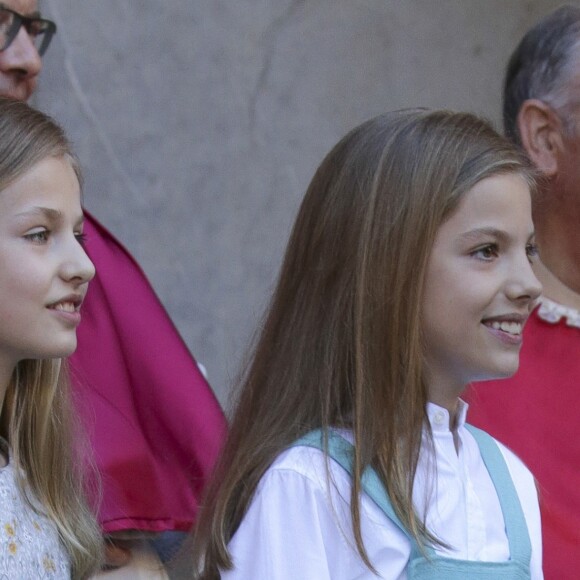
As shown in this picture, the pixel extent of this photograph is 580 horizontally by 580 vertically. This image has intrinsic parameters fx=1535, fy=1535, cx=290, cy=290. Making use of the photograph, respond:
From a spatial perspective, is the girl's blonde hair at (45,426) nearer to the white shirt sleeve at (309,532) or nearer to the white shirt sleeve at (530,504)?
the white shirt sleeve at (309,532)

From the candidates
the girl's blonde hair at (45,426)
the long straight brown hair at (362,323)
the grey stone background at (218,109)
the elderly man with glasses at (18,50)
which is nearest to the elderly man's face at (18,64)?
the elderly man with glasses at (18,50)

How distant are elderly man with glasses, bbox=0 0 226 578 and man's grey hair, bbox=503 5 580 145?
88 cm

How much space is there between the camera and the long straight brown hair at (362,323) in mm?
2309

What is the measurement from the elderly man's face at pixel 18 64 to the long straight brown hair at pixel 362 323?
791 mm

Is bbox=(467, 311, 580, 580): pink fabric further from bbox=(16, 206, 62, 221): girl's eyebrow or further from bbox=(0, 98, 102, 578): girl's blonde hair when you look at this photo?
bbox=(16, 206, 62, 221): girl's eyebrow

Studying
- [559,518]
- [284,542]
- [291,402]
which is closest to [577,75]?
[559,518]

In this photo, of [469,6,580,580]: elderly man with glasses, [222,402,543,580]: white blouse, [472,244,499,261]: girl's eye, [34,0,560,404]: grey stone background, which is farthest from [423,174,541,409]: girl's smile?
[34,0,560,404]: grey stone background

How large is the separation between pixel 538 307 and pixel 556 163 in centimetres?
30

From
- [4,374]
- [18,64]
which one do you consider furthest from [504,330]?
[18,64]

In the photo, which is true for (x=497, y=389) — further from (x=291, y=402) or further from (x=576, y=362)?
(x=291, y=402)

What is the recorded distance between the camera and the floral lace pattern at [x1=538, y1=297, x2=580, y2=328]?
312 cm

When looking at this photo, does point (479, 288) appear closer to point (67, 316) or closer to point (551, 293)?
point (67, 316)

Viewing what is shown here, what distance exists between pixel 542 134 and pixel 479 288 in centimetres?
94

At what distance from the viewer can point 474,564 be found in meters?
2.29
